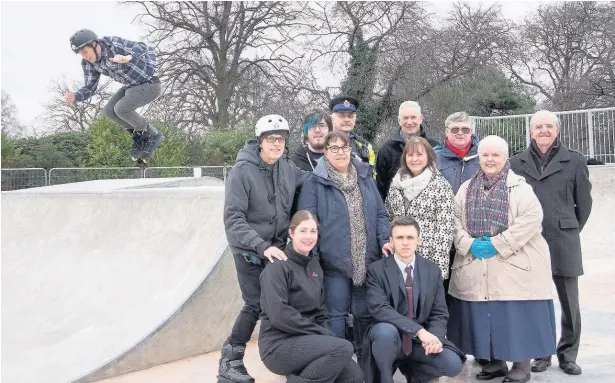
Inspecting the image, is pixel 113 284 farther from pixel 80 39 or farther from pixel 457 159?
pixel 457 159

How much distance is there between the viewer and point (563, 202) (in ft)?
15.0

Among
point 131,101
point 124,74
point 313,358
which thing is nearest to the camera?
point 313,358

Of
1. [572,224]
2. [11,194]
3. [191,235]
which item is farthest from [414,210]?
[11,194]

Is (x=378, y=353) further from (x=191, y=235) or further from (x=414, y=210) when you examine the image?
(x=191, y=235)

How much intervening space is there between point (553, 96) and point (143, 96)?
2926cm

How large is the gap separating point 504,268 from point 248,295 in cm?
176

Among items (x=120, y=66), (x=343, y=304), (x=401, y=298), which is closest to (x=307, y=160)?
(x=343, y=304)

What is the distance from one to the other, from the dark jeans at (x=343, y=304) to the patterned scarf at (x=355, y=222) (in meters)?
0.08

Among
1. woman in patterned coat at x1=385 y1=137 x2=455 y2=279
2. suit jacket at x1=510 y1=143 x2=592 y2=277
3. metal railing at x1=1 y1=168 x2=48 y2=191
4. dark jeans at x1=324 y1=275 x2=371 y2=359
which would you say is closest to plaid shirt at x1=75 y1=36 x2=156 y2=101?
woman in patterned coat at x1=385 y1=137 x2=455 y2=279

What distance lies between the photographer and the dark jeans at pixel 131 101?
20.9 ft

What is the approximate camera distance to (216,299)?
17.6 ft

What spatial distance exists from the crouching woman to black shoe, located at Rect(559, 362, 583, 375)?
5.69ft

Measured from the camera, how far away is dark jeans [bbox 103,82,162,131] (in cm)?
636

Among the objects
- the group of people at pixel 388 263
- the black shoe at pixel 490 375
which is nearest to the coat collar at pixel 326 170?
the group of people at pixel 388 263
